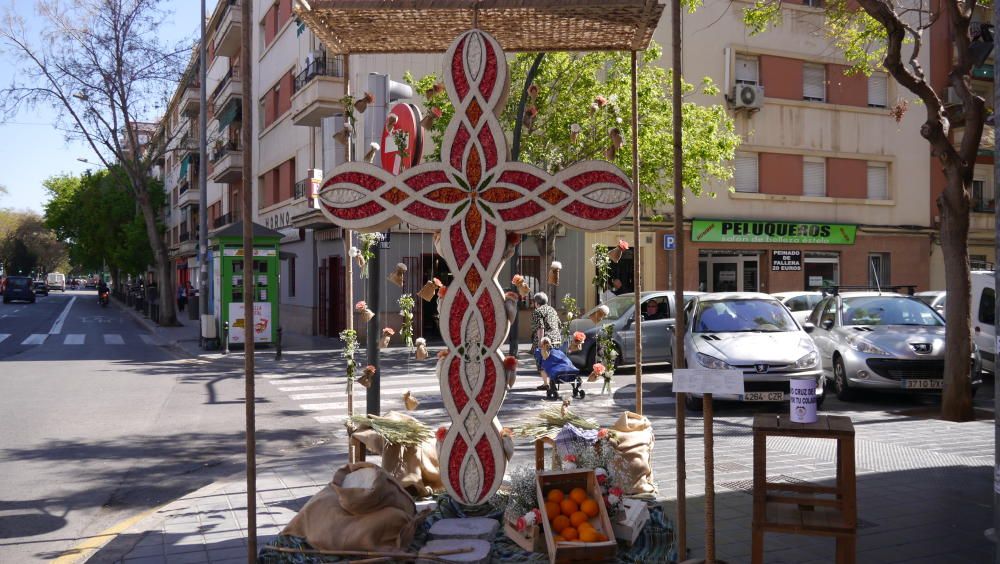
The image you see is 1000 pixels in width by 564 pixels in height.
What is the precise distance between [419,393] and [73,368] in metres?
7.94

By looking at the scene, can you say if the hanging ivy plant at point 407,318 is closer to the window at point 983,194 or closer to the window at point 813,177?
the window at point 813,177

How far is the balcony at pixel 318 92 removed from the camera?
22.4 metres

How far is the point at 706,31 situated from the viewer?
83.4 ft

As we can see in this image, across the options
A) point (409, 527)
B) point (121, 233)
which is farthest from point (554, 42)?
point (121, 233)

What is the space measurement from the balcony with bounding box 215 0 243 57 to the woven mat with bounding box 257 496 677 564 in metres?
30.6

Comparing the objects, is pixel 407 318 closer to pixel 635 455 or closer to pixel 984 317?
pixel 635 455

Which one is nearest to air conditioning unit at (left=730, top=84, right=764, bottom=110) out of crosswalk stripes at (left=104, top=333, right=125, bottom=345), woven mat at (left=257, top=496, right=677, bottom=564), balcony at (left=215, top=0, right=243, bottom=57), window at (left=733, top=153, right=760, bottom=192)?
window at (left=733, top=153, right=760, bottom=192)

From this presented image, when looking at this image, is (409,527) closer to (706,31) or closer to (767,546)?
(767,546)

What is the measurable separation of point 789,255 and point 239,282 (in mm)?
17705

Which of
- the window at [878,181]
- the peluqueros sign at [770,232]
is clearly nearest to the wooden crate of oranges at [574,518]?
the peluqueros sign at [770,232]

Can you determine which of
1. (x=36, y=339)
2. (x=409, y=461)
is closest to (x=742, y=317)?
(x=409, y=461)

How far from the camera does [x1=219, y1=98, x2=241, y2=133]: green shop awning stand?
3399 centimetres

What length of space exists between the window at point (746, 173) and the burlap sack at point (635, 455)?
71.1ft

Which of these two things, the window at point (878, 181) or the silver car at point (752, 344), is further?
the window at point (878, 181)
